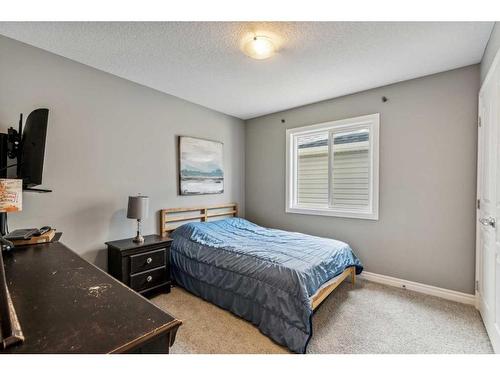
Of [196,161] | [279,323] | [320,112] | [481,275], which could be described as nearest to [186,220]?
[196,161]

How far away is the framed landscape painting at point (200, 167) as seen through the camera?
330cm

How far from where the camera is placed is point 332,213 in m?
3.28

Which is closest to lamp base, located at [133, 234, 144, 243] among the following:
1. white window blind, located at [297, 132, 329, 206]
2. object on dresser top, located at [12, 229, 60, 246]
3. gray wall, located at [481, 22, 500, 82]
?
object on dresser top, located at [12, 229, 60, 246]

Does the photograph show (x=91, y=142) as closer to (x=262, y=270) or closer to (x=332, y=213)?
(x=262, y=270)

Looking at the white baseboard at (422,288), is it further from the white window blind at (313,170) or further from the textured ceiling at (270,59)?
the textured ceiling at (270,59)

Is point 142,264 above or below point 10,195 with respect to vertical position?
below

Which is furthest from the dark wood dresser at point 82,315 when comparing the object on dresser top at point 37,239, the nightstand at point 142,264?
the nightstand at point 142,264

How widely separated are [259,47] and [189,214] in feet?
7.72

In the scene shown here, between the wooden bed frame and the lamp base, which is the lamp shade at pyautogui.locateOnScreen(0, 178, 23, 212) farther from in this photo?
the wooden bed frame

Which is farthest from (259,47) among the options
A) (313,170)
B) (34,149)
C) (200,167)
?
(313,170)

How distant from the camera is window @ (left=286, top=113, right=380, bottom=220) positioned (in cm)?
302
